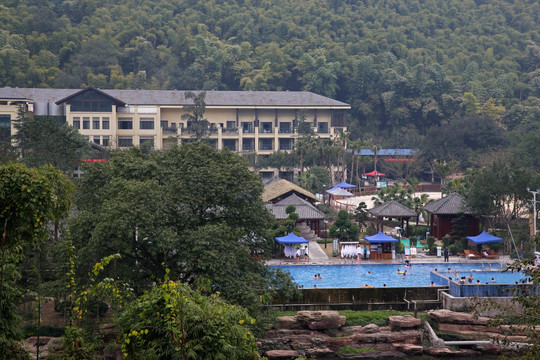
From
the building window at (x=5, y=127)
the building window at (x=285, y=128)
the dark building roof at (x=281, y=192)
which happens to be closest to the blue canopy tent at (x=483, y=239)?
the dark building roof at (x=281, y=192)

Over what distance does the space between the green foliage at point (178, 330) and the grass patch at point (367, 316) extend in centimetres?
1487

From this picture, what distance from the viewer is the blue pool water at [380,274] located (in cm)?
3003

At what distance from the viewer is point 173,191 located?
21797 mm

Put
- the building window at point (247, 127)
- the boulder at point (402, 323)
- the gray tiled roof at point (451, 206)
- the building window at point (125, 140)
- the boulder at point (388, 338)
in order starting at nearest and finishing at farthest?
the boulder at point (388, 338) → the boulder at point (402, 323) → the gray tiled roof at point (451, 206) → the building window at point (125, 140) → the building window at point (247, 127)

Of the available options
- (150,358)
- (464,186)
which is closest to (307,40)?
(464,186)

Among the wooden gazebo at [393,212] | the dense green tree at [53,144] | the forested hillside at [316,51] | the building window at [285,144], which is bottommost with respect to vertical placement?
the wooden gazebo at [393,212]

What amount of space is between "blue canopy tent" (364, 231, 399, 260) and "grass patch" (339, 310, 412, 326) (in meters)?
9.08

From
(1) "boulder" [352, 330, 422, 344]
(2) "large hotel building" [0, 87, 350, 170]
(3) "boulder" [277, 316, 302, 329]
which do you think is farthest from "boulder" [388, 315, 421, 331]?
(2) "large hotel building" [0, 87, 350, 170]

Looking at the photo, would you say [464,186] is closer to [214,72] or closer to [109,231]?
[109,231]

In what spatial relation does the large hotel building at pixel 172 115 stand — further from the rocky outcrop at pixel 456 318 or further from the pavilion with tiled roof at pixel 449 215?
the rocky outcrop at pixel 456 318

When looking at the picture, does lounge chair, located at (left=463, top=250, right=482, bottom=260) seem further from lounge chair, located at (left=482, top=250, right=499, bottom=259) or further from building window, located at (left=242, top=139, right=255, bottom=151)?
building window, located at (left=242, top=139, right=255, bottom=151)

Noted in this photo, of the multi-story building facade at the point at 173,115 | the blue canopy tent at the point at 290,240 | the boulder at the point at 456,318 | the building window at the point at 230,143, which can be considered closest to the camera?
the boulder at the point at 456,318

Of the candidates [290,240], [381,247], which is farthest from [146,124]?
[381,247]

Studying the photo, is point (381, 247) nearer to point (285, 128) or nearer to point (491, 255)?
point (491, 255)
